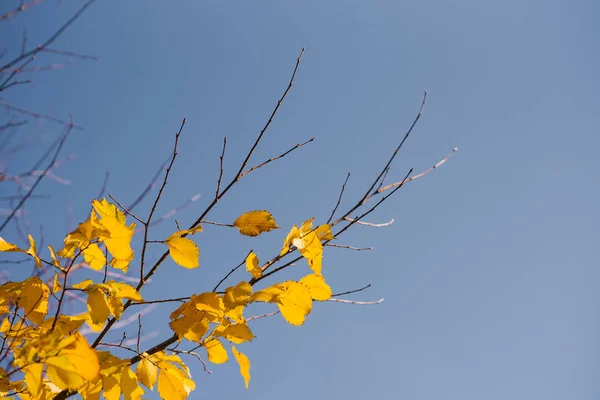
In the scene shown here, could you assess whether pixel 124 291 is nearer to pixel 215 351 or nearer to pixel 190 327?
pixel 190 327

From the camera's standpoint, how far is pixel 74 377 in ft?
1.79

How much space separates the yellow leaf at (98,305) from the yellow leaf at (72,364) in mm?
157

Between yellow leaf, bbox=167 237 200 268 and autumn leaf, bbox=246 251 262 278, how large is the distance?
4.2 inches

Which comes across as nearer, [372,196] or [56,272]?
[56,272]

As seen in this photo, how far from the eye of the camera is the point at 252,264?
83cm

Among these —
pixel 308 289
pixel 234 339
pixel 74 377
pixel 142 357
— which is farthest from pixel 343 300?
pixel 74 377

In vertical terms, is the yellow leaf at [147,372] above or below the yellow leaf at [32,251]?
below

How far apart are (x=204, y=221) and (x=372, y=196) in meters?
0.39

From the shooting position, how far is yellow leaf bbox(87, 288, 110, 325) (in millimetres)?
713

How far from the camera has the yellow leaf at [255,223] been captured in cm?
78

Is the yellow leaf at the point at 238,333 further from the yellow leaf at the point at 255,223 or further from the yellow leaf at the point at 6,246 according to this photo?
the yellow leaf at the point at 6,246

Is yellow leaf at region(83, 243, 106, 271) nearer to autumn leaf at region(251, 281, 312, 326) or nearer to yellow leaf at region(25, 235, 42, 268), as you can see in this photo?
yellow leaf at region(25, 235, 42, 268)

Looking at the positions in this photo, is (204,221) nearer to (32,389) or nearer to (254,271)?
(254,271)

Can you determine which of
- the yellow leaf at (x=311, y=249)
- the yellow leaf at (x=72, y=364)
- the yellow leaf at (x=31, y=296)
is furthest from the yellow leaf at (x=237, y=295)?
the yellow leaf at (x=31, y=296)
